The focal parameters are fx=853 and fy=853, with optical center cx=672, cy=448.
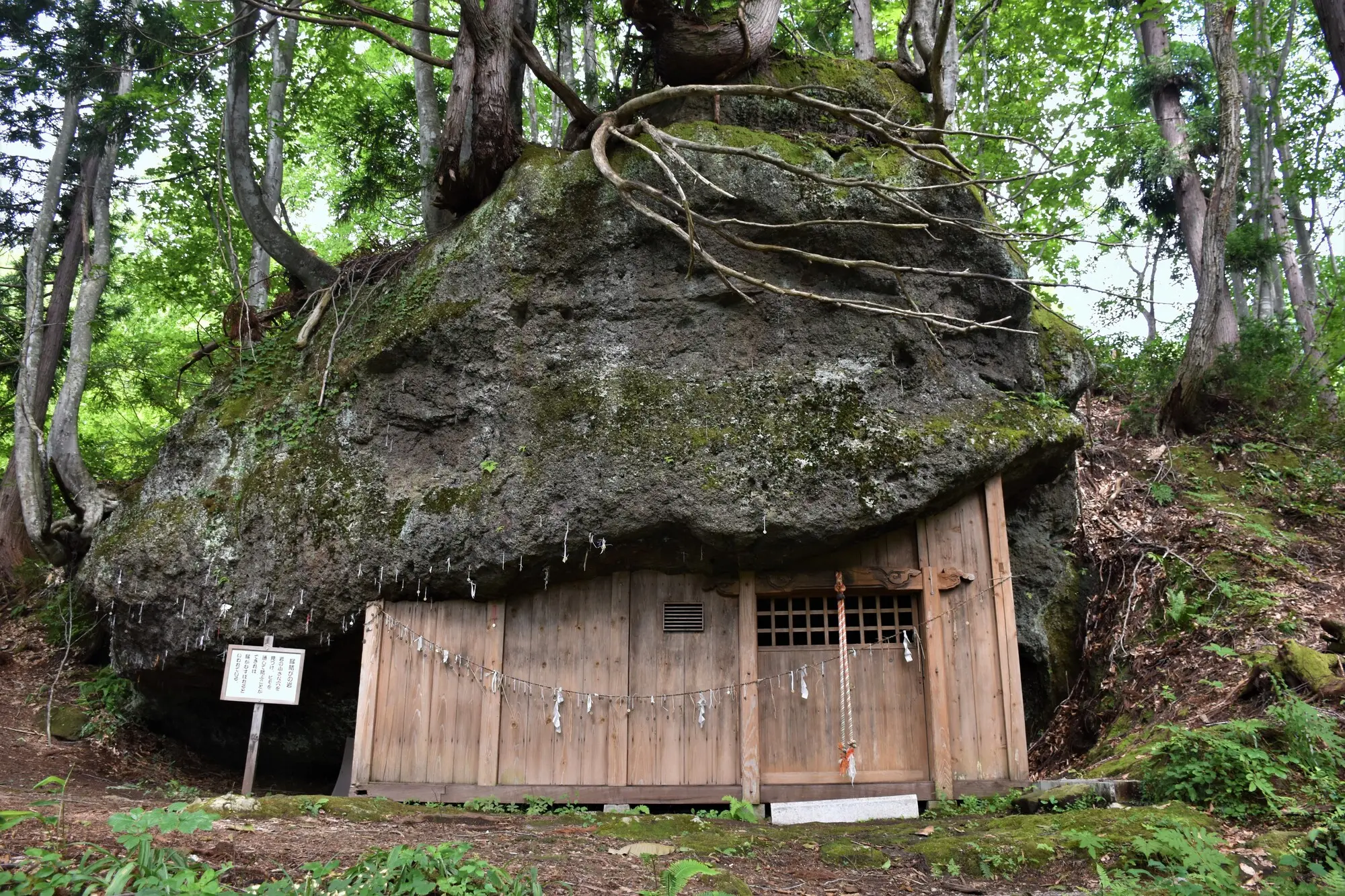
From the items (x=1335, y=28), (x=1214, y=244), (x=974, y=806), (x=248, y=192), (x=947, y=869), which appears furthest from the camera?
(x=1214, y=244)

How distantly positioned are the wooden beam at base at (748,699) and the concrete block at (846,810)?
53cm

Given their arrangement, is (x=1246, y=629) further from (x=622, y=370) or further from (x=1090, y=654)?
(x=622, y=370)

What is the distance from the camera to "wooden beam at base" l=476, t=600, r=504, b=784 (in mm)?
8008

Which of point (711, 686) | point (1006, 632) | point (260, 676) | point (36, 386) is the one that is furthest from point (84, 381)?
point (1006, 632)

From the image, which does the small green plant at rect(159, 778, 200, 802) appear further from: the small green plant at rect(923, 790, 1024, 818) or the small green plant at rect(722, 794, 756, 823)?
the small green plant at rect(923, 790, 1024, 818)

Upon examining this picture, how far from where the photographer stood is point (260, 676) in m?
7.66

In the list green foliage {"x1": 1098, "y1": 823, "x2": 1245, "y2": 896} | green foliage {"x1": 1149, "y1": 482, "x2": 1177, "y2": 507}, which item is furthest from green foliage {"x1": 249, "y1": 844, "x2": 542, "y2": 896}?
green foliage {"x1": 1149, "y1": 482, "x2": 1177, "y2": 507}

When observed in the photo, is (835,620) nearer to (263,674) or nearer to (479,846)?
(479,846)

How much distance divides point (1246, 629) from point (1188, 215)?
9769 millimetres

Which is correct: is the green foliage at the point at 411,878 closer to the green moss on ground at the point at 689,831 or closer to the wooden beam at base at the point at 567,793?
the green moss on ground at the point at 689,831

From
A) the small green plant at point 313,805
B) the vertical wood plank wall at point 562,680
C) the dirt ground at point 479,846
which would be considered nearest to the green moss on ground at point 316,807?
the small green plant at point 313,805

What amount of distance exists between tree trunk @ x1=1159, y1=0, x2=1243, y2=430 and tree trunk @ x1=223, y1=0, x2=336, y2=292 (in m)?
11.5

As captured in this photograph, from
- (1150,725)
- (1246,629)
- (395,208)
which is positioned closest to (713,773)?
(1150,725)

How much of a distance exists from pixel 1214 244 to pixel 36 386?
16774 mm
